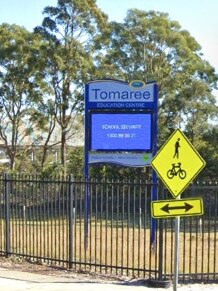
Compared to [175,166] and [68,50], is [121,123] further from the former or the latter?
[68,50]

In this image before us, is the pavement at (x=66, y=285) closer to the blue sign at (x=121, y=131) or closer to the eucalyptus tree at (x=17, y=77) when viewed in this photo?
the blue sign at (x=121, y=131)

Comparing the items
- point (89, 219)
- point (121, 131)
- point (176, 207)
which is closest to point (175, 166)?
point (176, 207)

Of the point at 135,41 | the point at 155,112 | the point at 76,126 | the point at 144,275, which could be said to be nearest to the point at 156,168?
the point at 144,275

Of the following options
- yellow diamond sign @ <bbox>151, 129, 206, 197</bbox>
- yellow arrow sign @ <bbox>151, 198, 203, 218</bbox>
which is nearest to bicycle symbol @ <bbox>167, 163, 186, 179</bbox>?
yellow diamond sign @ <bbox>151, 129, 206, 197</bbox>

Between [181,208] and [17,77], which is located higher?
[17,77]

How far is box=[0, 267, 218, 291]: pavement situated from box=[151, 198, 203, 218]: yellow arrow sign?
1.81 meters

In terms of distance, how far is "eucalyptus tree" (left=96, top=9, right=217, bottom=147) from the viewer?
133 feet

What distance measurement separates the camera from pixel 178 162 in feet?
28.9

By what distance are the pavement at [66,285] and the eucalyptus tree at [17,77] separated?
3317cm

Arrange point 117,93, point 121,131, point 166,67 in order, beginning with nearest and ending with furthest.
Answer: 1. point 121,131
2. point 117,93
3. point 166,67

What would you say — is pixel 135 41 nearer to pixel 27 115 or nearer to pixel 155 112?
pixel 27 115

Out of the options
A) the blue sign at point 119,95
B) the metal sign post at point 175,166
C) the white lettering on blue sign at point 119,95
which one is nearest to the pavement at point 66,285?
the metal sign post at point 175,166

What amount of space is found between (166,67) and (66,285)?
108ft

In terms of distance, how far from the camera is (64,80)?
4238 cm
